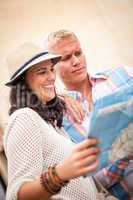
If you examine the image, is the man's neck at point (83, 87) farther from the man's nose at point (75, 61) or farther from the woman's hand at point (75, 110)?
the woman's hand at point (75, 110)

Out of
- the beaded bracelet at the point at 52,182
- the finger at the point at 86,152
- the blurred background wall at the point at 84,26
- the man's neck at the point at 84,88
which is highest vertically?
the blurred background wall at the point at 84,26

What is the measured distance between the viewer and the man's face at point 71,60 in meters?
1.73

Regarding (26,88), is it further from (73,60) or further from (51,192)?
(73,60)

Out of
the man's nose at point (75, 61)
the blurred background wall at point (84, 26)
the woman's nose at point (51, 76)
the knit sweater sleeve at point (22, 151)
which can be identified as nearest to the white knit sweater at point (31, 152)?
the knit sweater sleeve at point (22, 151)

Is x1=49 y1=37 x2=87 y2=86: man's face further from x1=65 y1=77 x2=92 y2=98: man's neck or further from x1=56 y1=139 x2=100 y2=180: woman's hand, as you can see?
x1=56 y1=139 x2=100 y2=180: woman's hand

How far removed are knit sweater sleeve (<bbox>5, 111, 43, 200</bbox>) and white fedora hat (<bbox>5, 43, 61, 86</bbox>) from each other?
9.3 inches

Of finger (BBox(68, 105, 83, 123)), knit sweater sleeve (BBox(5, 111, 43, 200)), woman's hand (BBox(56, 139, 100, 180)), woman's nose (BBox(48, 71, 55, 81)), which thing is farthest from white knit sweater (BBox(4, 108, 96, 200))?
finger (BBox(68, 105, 83, 123))

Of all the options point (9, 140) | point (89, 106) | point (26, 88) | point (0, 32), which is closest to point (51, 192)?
point (9, 140)

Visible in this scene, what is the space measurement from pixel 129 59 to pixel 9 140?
5.91 ft

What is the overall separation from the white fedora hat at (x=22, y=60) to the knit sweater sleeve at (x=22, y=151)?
9.3 inches

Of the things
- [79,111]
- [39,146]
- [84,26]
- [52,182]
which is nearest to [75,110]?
[79,111]

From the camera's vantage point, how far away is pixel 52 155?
93 cm

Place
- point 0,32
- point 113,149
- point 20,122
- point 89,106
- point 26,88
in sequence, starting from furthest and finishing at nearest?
point 0,32, point 89,106, point 26,88, point 20,122, point 113,149

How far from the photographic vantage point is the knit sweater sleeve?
2.79ft
